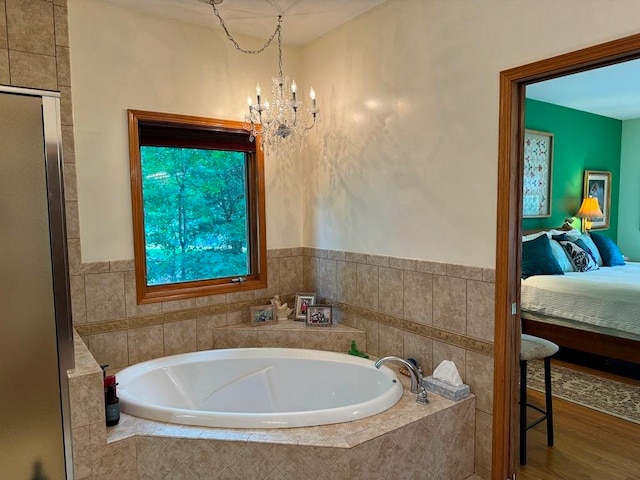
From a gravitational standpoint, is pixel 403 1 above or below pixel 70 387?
above

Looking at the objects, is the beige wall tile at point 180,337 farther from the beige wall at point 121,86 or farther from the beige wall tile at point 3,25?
the beige wall tile at point 3,25

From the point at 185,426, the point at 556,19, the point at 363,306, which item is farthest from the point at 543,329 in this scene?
the point at 185,426

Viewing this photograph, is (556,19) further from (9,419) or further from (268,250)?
(9,419)

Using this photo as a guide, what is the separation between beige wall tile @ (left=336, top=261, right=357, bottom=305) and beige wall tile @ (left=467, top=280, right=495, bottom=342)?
1.01 meters

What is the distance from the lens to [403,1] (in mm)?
2721

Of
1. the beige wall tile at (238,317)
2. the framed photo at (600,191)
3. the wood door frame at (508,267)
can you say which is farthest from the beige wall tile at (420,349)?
the framed photo at (600,191)

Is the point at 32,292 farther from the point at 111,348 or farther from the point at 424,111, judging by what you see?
the point at 424,111

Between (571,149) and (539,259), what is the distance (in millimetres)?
1972

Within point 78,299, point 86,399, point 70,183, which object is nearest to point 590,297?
point 86,399

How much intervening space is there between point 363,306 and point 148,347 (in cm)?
154

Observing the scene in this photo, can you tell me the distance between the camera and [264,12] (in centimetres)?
296

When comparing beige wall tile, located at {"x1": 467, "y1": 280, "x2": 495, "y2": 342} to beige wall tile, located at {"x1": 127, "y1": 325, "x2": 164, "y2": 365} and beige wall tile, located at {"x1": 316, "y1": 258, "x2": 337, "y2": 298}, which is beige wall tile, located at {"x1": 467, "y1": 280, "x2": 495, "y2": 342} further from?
beige wall tile, located at {"x1": 127, "y1": 325, "x2": 164, "y2": 365}

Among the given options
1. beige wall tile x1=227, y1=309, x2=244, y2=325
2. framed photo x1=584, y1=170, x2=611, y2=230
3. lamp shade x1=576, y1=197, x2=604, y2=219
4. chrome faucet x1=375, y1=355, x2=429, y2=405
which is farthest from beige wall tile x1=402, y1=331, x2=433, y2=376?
framed photo x1=584, y1=170, x2=611, y2=230

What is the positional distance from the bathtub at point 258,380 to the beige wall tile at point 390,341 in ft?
0.65
